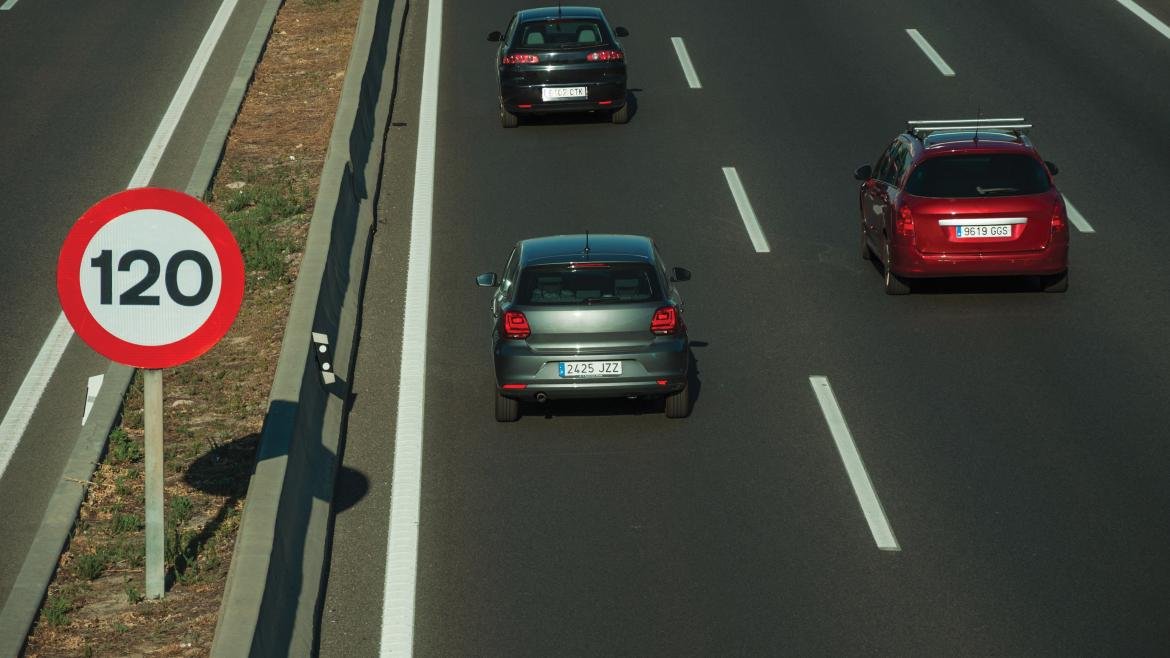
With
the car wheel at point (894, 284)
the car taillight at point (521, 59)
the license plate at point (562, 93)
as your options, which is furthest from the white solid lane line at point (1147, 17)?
the car wheel at point (894, 284)

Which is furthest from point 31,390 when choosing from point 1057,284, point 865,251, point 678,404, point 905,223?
point 1057,284

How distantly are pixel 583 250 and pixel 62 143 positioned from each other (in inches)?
485

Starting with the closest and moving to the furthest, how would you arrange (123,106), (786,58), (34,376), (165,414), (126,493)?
(126,493) → (165,414) → (34,376) → (123,106) → (786,58)

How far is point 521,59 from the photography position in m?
23.2

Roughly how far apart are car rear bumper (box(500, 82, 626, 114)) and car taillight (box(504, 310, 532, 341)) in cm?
1087

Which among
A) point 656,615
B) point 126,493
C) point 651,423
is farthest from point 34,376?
point 656,615

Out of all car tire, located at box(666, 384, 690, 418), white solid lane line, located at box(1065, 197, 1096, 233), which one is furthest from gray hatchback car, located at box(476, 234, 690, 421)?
white solid lane line, located at box(1065, 197, 1096, 233)

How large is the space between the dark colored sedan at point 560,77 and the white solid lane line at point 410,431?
1353 mm

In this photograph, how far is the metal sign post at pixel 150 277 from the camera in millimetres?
8172

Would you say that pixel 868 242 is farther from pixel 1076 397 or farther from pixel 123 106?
pixel 123 106

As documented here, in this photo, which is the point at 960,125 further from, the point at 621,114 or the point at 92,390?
the point at 92,390

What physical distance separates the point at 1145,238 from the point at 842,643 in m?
10.7

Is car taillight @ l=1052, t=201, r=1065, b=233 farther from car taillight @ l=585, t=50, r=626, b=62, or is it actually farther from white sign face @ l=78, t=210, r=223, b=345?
white sign face @ l=78, t=210, r=223, b=345

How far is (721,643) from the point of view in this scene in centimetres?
903
